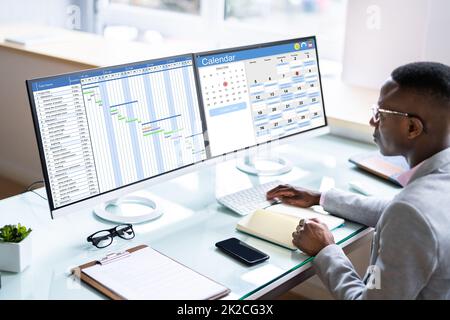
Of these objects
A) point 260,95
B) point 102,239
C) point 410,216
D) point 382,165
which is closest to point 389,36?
point 382,165

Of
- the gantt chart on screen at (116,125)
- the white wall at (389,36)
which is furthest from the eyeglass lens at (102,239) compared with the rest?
the white wall at (389,36)

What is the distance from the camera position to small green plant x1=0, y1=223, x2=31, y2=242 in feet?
4.75

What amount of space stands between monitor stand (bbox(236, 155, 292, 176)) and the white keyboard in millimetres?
156

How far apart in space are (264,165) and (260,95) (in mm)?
279

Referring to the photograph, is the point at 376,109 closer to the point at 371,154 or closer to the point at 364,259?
the point at 371,154

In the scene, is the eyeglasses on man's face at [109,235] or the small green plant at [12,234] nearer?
the small green plant at [12,234]

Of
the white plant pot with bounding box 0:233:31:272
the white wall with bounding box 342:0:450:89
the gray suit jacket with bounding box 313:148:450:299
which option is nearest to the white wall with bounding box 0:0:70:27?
the white wall with bounding box 342:0:450:89

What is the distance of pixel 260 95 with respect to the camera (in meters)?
2.09

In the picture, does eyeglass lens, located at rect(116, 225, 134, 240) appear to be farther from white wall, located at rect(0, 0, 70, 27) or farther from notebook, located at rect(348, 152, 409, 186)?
white wall, located at rect(0, 0, 70, 27)

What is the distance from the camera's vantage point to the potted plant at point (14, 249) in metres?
1.42

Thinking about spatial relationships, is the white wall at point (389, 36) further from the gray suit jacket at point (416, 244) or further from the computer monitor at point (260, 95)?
the gray suit jacket at point (416, 244)

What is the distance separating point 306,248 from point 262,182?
53 cm

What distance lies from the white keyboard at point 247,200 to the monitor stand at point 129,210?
213mm

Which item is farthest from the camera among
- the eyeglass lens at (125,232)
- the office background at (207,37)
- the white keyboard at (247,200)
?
the office background at (207,37)
